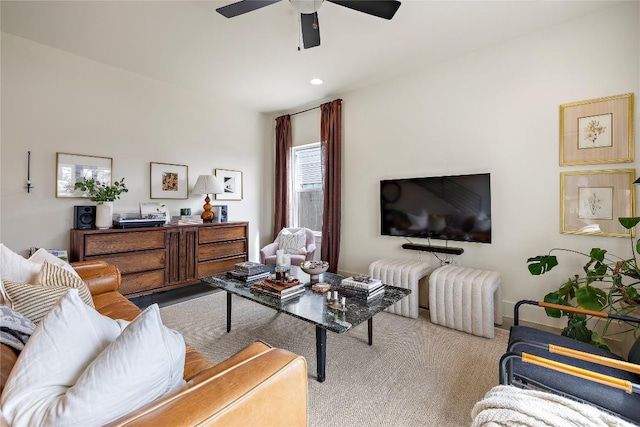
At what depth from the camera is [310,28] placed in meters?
2.19

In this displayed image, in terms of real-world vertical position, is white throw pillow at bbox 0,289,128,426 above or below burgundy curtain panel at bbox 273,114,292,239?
below

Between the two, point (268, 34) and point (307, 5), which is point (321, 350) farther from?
point (268, 34)

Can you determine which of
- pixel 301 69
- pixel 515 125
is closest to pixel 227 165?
pixel 301 69

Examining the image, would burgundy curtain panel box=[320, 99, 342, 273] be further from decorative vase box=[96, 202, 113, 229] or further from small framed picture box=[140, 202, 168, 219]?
decorative vase box=[96, 202, 113, 229]

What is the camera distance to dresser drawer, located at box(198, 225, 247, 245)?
3695 millimetres

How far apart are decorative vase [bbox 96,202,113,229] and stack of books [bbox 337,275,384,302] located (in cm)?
260

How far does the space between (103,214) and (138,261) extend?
608mm

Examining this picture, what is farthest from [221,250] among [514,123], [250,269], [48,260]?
[514,123]

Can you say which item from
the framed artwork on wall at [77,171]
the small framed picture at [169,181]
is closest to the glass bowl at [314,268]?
the small framed picture at [169,181]

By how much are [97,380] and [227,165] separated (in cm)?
402

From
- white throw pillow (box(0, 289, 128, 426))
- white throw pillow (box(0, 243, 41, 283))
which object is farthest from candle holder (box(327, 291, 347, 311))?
white throw pillow (box(0, 243, 41, 283))

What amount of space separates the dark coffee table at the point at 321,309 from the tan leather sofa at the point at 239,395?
725mm

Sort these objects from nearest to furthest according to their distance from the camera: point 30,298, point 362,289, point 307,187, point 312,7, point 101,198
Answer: point 30,298 < point 312,7 < point 362,289 < point 101,198 < point 307,187

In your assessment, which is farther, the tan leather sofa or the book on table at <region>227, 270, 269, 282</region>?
the book on table at <region>227, 270, 269, 282</region>
